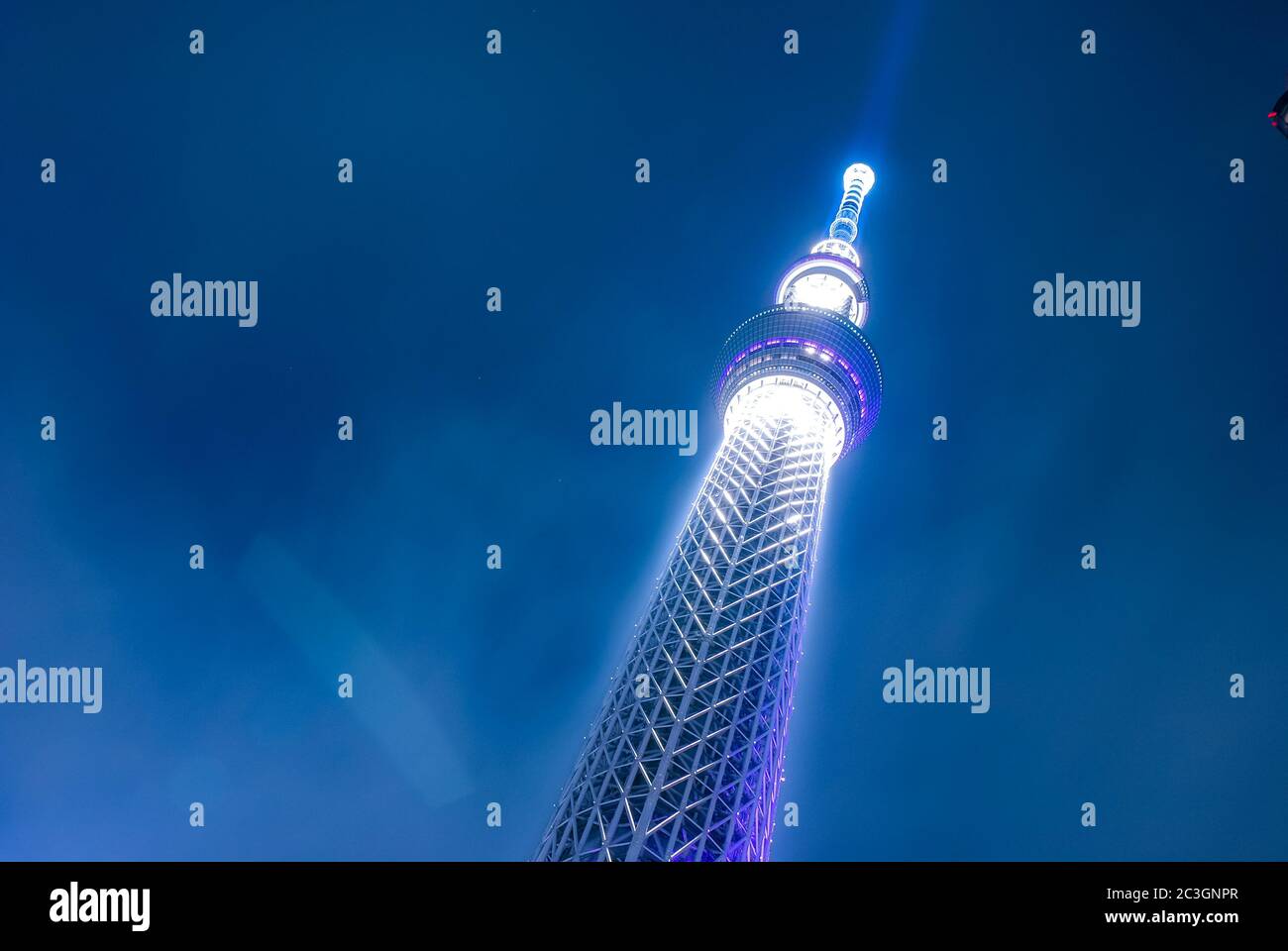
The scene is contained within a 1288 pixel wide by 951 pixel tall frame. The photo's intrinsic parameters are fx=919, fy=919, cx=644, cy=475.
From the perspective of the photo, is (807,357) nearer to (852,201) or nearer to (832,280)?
(832,280)

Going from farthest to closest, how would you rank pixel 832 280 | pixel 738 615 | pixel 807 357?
1. pixel 832 280
2. pixel 807 357
3. pixel 738 615

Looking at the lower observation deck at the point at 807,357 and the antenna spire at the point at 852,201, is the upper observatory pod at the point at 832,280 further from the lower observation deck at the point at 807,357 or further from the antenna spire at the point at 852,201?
the lower observation deck at the point at 807,357

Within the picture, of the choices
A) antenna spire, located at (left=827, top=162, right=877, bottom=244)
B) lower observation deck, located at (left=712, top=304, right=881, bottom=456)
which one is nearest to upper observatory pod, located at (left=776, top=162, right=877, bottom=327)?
antenna spire, located at (left=827, top=162, right=877, bottom=244)

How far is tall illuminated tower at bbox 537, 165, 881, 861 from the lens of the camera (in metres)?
24.4

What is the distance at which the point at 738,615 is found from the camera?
110ft

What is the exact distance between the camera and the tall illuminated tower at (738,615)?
24.4m

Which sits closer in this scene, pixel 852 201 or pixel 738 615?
pixel 738 615

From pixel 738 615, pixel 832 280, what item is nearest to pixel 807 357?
pixel 832 280

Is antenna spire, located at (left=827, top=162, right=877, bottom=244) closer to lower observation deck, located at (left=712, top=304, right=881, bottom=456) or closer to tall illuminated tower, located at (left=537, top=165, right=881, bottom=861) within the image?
tall illuminated tower, located at (left=537, top=165, right=881, bottom=861)

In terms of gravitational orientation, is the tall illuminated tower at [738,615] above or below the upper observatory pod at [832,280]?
below

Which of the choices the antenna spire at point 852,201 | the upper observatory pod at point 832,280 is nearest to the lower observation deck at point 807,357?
the upper observatory pod at point 832,280
